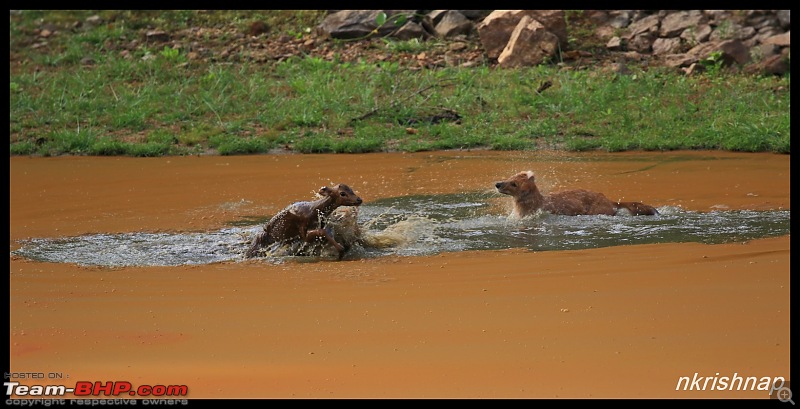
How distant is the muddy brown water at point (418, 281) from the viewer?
5.99 m

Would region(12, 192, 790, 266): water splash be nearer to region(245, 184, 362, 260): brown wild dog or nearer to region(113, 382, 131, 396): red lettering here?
region(245, 184, 362, 260): brown wild dog

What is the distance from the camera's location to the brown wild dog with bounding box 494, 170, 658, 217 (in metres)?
10.4

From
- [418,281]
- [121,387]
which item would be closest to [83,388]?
[121,387]

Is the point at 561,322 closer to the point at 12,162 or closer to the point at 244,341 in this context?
the point at 244,341

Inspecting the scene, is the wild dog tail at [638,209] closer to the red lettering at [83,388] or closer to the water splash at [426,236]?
the water splash at [426,236]

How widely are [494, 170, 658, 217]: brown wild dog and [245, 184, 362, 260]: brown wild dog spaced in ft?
7.12

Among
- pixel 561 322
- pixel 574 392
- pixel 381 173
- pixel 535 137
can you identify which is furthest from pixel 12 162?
pixel 574 392

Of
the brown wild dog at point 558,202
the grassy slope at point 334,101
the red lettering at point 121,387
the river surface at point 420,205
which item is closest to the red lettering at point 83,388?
the red lettering at point 121,387

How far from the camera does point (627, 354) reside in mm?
5883

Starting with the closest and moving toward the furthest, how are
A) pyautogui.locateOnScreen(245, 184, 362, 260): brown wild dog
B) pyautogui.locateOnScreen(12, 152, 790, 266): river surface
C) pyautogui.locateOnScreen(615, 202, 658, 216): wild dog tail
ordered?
pyautogui.locateOnScreen(245, 184, 362, 260): brown wild dog < pyautogui.locateOnScreen(12, 152, 790, 266): river surface < pyautogui.locateOnScreen(615, 202, 658, 216): wild dog tail

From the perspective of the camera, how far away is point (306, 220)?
8.98 meters

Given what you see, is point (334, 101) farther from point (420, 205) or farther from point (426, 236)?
point (426, 236)

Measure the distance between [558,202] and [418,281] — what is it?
3251 millimetres

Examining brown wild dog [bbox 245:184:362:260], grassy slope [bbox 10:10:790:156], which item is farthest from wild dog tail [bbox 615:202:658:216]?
grassy slope [bbox 10:10:790:156]
